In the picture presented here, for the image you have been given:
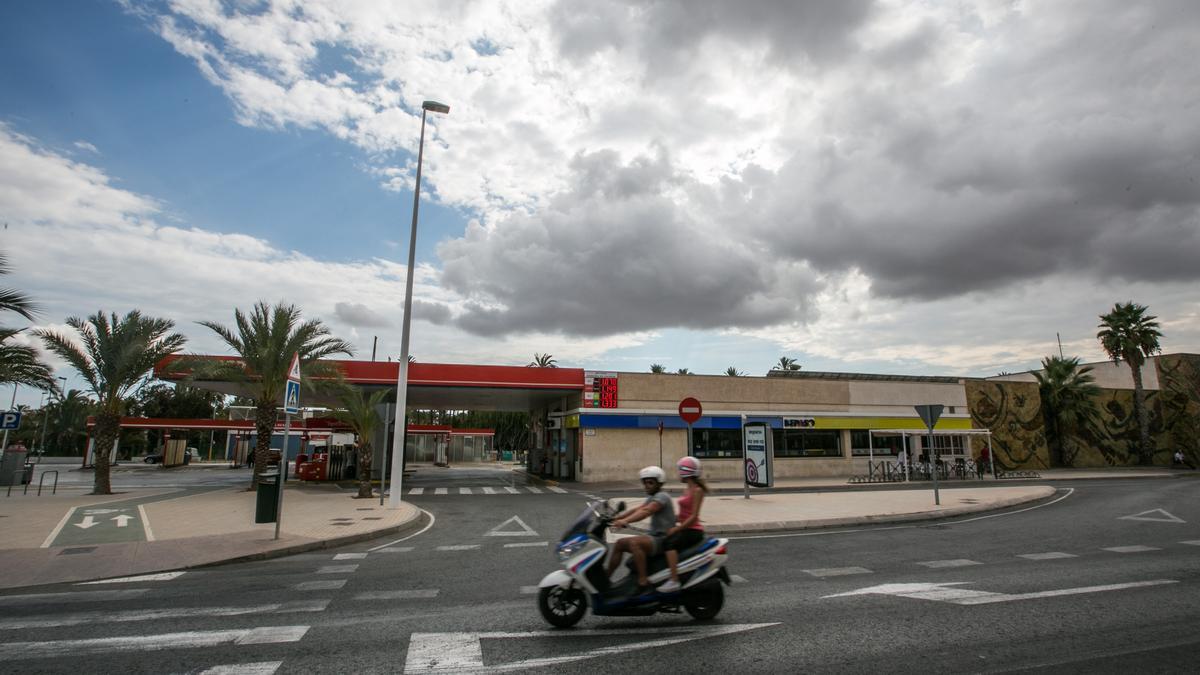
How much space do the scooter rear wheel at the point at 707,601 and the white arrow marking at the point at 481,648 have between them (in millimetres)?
251

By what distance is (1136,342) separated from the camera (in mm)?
41812

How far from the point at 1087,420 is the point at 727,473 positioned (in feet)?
97.7

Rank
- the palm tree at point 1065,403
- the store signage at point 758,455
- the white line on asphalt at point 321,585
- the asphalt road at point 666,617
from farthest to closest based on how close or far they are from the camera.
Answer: the palm tree at point 1065,403 → the store signage at point 758,455 → the white line on asphalt at point 321,585 → the asphalt road at point 666,617

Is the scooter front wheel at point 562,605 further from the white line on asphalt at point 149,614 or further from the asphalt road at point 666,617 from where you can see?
the white line on asphalt at point 149,614

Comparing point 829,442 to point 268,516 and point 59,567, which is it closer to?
point 268,516

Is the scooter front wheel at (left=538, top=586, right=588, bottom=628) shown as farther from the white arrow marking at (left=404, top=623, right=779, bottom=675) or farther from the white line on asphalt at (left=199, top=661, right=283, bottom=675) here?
the white line on asphalt at (left=199, top=661, right=283, bottom=675)

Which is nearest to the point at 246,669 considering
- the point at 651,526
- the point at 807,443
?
the point at 651,526

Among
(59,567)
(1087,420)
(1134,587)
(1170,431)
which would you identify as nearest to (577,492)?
(59,567)

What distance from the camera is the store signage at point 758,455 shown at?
18.8m

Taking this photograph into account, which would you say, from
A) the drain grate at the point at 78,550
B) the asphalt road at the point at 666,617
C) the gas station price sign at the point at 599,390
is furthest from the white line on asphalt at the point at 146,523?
the gas station price sign at the point at 599,390

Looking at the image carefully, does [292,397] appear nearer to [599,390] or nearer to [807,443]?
[599,390]

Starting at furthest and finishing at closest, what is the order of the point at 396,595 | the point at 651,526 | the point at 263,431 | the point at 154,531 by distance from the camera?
1. the point at 263,431
2. the point at 154,531
3. the point at 396,595
4. the point at 651,526

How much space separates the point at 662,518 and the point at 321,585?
183 inches

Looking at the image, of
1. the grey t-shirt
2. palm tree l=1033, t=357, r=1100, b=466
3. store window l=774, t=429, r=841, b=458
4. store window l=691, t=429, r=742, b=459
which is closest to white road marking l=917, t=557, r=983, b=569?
the grey t-shirt
